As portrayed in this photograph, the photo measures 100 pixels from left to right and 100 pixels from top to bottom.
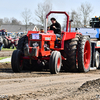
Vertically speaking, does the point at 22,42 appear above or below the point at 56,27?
below

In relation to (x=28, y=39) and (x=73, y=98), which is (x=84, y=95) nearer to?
(x=73, y=98)

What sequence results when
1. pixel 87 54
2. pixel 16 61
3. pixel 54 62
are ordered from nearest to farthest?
pixel 54 62 → pixel 16 61 → pixel 87 54

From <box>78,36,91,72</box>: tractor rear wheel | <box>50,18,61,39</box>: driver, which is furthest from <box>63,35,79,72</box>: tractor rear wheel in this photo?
<box>50,18,61,39</box>: driver

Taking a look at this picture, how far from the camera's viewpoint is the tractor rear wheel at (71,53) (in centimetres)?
909

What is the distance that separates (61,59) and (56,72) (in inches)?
27.1

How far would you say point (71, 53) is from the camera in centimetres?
909

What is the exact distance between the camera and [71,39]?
9219 mm

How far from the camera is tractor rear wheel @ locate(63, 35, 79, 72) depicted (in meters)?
9.09

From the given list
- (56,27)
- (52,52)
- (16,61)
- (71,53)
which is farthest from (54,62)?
(56,27)

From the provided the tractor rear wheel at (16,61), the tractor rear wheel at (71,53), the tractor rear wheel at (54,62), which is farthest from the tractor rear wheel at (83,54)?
the tractor rear wheel at (16,61)

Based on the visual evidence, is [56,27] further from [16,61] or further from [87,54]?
[16,61]

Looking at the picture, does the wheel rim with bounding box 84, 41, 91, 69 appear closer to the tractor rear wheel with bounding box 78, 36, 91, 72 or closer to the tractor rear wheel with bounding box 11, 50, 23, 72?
the tractor rear wheel with bounding box 78, 36, 91, 72

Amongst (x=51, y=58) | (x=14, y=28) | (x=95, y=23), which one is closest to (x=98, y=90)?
(x=51, y=58)

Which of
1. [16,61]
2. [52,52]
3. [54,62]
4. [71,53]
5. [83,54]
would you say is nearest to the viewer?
[54,62]
